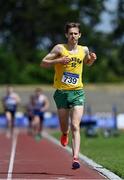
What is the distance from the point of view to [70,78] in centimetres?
1352

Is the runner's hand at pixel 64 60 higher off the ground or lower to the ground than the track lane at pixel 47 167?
higher

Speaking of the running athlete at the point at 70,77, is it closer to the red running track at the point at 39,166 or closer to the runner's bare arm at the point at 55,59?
the runner's bare arm at the point at 55,59

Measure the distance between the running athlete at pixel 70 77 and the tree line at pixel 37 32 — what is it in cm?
5550

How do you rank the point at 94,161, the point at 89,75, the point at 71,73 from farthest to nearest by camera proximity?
the point at 89,75 < the point at 94,161 < the point at 71,73

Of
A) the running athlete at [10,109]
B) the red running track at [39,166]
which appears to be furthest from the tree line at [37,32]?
the red running track at [39,166]

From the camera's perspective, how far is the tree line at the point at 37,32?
232ft

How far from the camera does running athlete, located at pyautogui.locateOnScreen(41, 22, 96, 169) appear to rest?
1348 centimetres

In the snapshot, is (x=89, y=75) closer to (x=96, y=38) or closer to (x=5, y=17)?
(x=96, y=38)

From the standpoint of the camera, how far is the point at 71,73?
44.4 feet

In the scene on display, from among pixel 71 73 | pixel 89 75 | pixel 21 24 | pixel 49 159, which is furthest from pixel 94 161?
pixel 89 75

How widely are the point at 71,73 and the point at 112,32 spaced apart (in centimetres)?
6784

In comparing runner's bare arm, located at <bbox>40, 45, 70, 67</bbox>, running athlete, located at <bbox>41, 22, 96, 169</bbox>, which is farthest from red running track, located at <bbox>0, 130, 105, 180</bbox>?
runner's bare arm, located at <bbox>40, 45, 70, 67</bbox>

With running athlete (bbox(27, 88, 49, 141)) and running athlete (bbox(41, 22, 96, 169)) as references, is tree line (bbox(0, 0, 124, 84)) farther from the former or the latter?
running athlete (bbox(41, 22, 96, 169))

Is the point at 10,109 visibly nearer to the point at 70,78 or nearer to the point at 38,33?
the point at 70,78
